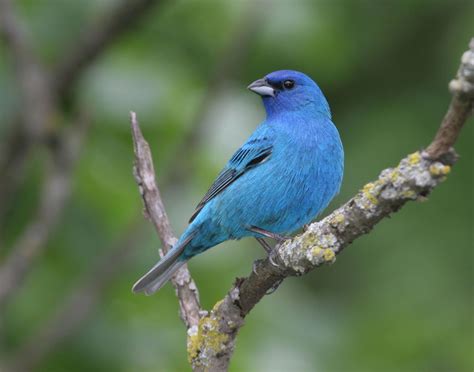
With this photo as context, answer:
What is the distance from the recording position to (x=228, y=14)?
24.2 ft

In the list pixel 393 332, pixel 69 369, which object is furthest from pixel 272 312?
pixel 69 369

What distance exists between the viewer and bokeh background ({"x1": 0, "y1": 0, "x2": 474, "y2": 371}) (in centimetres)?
661

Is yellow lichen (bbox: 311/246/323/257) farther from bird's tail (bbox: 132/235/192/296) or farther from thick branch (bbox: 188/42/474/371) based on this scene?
bird's tail (bbox: 132/235/192/296)

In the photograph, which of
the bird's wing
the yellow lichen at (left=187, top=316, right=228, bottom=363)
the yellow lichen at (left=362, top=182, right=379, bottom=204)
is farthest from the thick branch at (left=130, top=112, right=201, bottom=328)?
the yellow lichen at (left=362, top=182, right=379, bottom=204)

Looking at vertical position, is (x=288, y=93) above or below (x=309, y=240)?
above

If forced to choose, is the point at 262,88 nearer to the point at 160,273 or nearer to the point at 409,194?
the point at 160,273

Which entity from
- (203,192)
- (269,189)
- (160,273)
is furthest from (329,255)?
(203,192)

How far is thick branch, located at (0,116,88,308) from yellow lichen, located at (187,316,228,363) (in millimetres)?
2052

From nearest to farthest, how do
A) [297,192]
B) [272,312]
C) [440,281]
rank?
[297,192] → [272,312] → [440,281]

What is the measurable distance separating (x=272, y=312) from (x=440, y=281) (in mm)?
1679

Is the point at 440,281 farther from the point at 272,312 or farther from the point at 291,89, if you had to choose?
the point at 291,89

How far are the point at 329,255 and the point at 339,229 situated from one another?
5.2 inches

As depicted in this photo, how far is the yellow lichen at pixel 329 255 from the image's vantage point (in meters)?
3.45

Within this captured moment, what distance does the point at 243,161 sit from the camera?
616 centimetres
